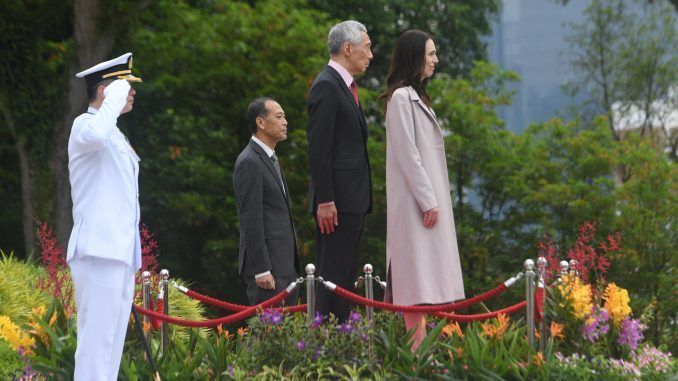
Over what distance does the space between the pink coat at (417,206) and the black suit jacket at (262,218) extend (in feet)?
3.08

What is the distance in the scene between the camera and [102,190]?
6078 mm

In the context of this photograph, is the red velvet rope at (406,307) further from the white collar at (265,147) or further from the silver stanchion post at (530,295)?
the white collar at (265,147)

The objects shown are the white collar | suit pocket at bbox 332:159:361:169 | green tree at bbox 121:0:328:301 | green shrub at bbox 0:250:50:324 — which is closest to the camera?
suit pocket at bbox 332:159:361:169

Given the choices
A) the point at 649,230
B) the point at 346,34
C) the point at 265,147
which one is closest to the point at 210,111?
the point at 649,230

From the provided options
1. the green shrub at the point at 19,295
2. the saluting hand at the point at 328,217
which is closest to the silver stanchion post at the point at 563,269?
the saluting hand at the point at 328,217

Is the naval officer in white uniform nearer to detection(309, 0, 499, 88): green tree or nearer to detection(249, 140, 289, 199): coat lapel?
detection(249, 140, 289, 199): coat lapel

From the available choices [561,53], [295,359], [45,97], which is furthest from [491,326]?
[561,53]

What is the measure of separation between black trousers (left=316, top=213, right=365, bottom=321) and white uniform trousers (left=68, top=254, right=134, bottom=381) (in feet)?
4.79

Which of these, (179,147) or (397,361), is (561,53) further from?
(397,361)

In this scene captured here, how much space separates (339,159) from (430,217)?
667mm

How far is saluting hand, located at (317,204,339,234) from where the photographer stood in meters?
6.98

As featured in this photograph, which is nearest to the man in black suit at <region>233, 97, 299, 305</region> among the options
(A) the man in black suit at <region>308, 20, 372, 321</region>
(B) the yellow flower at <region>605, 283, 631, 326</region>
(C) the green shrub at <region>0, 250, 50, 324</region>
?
(A) the man in black suit at <region>308, 20, 372, 321</region>

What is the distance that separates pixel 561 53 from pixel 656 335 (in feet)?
48.8

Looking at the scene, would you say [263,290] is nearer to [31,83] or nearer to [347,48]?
[347,48]
